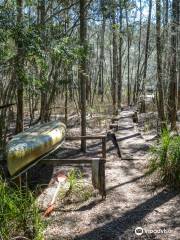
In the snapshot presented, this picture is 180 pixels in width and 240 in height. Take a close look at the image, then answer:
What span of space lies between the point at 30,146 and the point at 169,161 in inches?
96.1

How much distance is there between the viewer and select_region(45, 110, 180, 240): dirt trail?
5250 mm

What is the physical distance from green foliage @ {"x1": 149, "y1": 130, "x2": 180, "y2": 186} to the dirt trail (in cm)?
32

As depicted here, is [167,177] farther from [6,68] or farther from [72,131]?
[72,131]

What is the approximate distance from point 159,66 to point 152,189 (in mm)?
5985

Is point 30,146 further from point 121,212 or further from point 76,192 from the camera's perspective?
point 121,212

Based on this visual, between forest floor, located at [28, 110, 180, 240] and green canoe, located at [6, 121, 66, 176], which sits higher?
green canoe, located at [6, 121, 66, 176]

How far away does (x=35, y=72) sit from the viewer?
773 centimetres

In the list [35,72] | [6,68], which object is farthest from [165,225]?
[6,68]

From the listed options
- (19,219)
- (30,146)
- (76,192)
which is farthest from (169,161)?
(19,219)

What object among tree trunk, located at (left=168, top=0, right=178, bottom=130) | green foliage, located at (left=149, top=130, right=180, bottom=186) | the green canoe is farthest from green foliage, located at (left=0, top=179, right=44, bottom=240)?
tree trunk, located at (left=168, top=0, right=178, bottom=130)

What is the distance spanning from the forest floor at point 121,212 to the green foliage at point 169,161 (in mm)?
245

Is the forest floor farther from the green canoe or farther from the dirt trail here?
the green canoe

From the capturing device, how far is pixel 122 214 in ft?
19.4

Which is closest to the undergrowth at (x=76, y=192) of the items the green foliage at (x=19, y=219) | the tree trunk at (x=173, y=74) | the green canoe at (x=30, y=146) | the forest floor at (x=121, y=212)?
the forest floor at (x=121, y=212)
